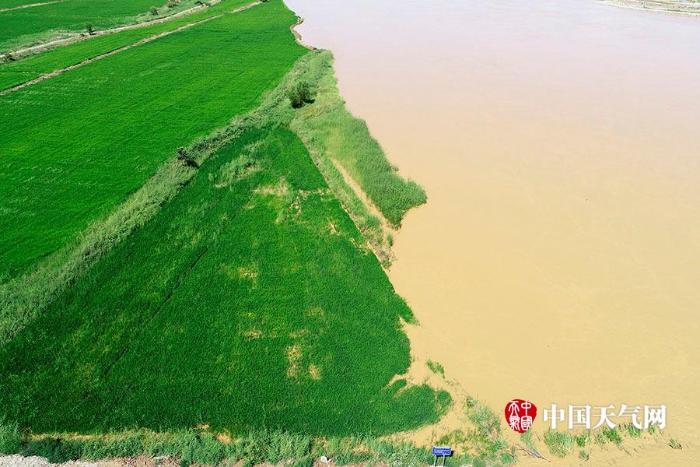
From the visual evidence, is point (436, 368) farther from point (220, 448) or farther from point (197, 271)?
point (197, 271)

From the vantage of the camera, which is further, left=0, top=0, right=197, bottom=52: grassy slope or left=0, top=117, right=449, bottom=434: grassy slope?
left=0, top=0, right=197, bottom=52: grassy slope

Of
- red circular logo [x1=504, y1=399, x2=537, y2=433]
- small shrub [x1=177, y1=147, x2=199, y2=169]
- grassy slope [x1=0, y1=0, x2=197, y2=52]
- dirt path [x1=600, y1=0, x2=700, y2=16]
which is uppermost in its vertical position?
dirt path [x1=600, y1=0, x2=700, y2=16]

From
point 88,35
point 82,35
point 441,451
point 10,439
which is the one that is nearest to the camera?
point 441,451

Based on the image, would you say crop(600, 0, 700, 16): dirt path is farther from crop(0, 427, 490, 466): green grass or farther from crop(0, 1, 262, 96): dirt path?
crop(0, 427, 490, 466): green grass

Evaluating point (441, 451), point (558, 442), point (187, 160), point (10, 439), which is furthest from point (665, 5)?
point (10, 439)

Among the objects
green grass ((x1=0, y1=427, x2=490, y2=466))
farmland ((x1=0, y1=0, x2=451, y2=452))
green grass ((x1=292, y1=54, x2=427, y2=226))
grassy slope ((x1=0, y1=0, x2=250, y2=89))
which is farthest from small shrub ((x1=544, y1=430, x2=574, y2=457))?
grassy slope ((x1=0, y1=0, x2=250, y2=89))

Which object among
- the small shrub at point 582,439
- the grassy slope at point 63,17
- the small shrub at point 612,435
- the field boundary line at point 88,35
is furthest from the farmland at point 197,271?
the grassy slope at point 63,17
